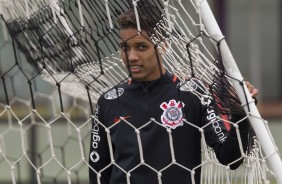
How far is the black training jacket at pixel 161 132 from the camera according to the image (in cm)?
306

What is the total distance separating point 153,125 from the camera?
10.2 feet

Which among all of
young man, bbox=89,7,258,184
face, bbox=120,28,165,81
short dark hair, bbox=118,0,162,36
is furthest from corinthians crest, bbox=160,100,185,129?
short dark hair, bbox=118,0,162,36

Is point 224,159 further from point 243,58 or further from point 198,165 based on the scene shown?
point 243,58

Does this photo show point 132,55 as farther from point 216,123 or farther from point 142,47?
point 216,123

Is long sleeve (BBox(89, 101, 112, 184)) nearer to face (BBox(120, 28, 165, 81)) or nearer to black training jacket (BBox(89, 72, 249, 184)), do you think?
black training jacket (BBox(89, 72, 249, 184))

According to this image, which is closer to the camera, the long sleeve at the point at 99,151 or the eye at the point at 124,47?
the eye at the point at 124,47

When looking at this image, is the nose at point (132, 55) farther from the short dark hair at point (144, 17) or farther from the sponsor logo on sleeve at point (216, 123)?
the sponsor logo on sleeve at point (216, 123)

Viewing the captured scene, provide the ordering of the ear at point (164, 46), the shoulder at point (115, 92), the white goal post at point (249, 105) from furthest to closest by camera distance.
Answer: the shoulder at point (115, 92) → the ear at point (164, 46) → the white goal post at point (249, 105)

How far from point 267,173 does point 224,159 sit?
0.23 m

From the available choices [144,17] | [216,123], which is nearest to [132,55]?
[144,17]

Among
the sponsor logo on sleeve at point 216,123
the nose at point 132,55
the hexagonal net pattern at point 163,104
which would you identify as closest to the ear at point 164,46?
the hexagonal net pattern at point 163,104

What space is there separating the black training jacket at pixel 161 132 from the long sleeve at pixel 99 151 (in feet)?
0.26

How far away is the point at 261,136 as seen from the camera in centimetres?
282

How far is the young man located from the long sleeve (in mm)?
Answer: 58
